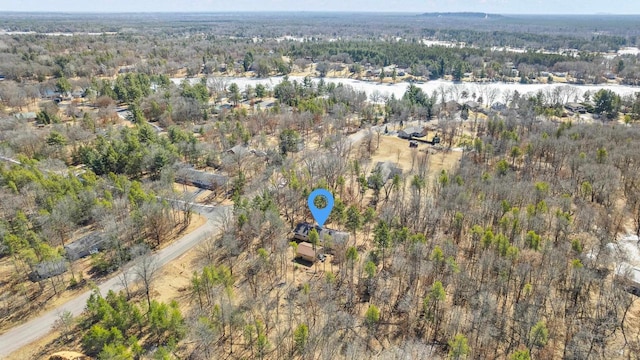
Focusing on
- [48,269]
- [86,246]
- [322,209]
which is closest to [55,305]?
[48,269]

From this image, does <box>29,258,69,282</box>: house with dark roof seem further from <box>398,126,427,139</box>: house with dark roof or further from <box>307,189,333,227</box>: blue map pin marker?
<box>398,126,427,139</box>: house with dark roof

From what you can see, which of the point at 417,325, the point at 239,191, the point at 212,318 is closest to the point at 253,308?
the point at 212,318

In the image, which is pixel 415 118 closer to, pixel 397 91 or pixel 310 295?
pixel 397 91

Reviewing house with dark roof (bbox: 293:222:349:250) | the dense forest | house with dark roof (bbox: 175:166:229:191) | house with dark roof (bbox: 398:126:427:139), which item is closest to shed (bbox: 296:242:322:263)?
the dense forest

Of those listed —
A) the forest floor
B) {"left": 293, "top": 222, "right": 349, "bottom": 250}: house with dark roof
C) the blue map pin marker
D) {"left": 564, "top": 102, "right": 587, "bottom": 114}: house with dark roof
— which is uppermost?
{"left": 564, "top": 102, "right": 587, "bottom": 114}: house with dark roof

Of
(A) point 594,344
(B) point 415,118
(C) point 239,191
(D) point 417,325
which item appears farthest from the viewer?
(B) point 415,118

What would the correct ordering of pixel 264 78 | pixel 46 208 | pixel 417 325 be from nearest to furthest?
1. pixel 417 325
2. pixel 46 208
3. pixel 264 78

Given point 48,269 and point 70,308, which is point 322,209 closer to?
point 70,308
